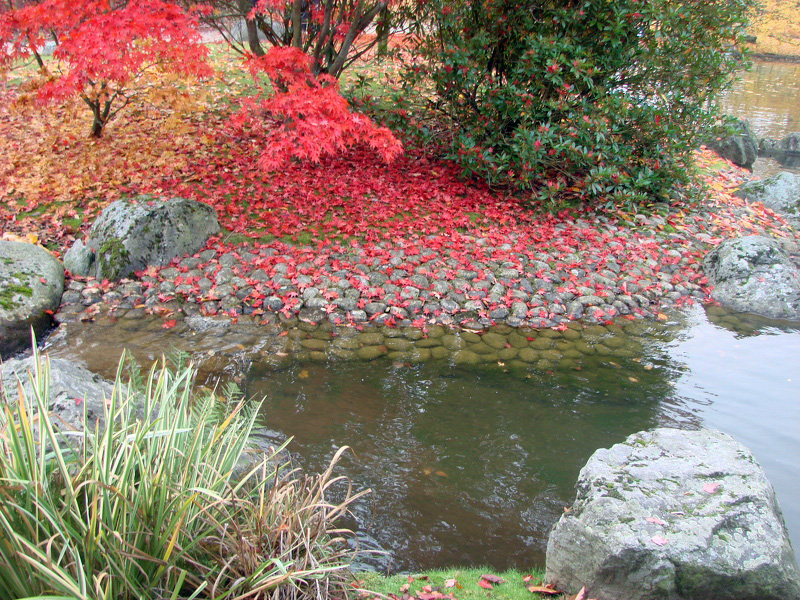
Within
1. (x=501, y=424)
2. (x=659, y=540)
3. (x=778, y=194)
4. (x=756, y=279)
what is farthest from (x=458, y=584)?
(x=778, y=194)

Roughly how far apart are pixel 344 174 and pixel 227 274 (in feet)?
9.50

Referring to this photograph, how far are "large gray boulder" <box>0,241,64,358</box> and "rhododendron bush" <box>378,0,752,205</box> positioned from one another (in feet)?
18.1

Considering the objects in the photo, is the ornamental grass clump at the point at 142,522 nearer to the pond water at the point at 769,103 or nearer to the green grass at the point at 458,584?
the green grass at the point at 458,584

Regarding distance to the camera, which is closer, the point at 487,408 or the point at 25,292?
the point at 487,408

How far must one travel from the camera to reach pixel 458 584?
2.96 meters

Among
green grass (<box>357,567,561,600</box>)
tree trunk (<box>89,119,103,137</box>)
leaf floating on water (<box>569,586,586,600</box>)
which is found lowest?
green grass (<box>357,567,561,600</box>)

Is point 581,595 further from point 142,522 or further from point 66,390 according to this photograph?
point 66,390

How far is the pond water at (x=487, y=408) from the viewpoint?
147 inches

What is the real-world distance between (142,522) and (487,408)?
3210 mm

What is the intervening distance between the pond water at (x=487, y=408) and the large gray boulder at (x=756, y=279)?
37 centimetres

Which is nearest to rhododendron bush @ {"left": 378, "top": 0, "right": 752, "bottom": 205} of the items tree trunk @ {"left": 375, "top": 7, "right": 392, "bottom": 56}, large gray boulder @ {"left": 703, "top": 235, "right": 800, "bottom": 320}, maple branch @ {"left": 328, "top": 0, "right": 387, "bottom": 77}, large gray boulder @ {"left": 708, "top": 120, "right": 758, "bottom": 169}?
tree trunk @ {"left": 375, "top": 7, "right": 392, "bottom": 56}

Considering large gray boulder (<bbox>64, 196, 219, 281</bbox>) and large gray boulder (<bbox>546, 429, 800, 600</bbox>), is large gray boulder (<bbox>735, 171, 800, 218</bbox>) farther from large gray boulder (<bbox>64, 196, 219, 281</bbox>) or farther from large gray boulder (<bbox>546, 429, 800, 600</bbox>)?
large gray boulder (<bbox>64, 196, 219, 281</bbox>)

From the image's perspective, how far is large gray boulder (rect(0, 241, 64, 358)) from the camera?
5574 mm

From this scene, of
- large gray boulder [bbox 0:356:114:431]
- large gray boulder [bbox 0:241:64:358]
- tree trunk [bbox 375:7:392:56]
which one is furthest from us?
tree trunk [bbox 375:7:392:56]
